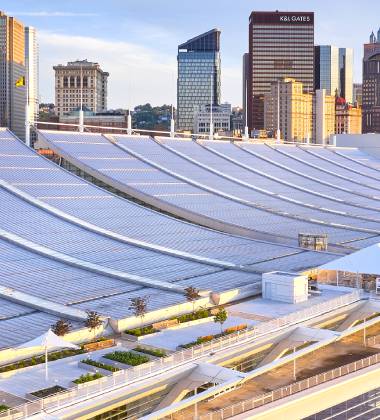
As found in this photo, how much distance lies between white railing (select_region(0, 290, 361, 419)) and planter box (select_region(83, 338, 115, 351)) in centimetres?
303

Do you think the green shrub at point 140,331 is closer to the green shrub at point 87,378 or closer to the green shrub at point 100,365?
the green shrub at point 100,365

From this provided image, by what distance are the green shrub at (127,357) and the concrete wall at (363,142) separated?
8261 cm

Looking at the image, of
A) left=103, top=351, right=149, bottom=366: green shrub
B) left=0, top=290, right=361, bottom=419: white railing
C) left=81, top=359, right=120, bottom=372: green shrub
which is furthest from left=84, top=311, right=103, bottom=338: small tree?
left=0, top=290, right=361, bottom=419: white railing

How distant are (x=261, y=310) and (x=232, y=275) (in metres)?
5.24

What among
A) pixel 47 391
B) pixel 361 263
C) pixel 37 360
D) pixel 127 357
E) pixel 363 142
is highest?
pixel 363 142

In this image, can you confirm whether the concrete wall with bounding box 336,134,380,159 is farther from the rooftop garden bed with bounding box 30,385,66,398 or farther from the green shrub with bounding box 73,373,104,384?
the rooftop garden bed with bounding box 30,385,66,398

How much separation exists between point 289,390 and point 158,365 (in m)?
4.35

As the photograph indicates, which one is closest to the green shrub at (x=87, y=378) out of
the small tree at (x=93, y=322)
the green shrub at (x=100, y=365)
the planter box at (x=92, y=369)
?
the planter box at (x=92, y=369)

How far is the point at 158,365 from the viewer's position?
78.5 ft

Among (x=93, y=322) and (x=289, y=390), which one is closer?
(x=289, y=390)

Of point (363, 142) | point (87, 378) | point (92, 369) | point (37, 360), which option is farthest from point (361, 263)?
point (363, 142)

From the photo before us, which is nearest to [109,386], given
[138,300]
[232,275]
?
[138,300]

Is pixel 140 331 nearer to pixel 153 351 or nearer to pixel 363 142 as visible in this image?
pixel 153 351

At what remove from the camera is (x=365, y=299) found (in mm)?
33344
